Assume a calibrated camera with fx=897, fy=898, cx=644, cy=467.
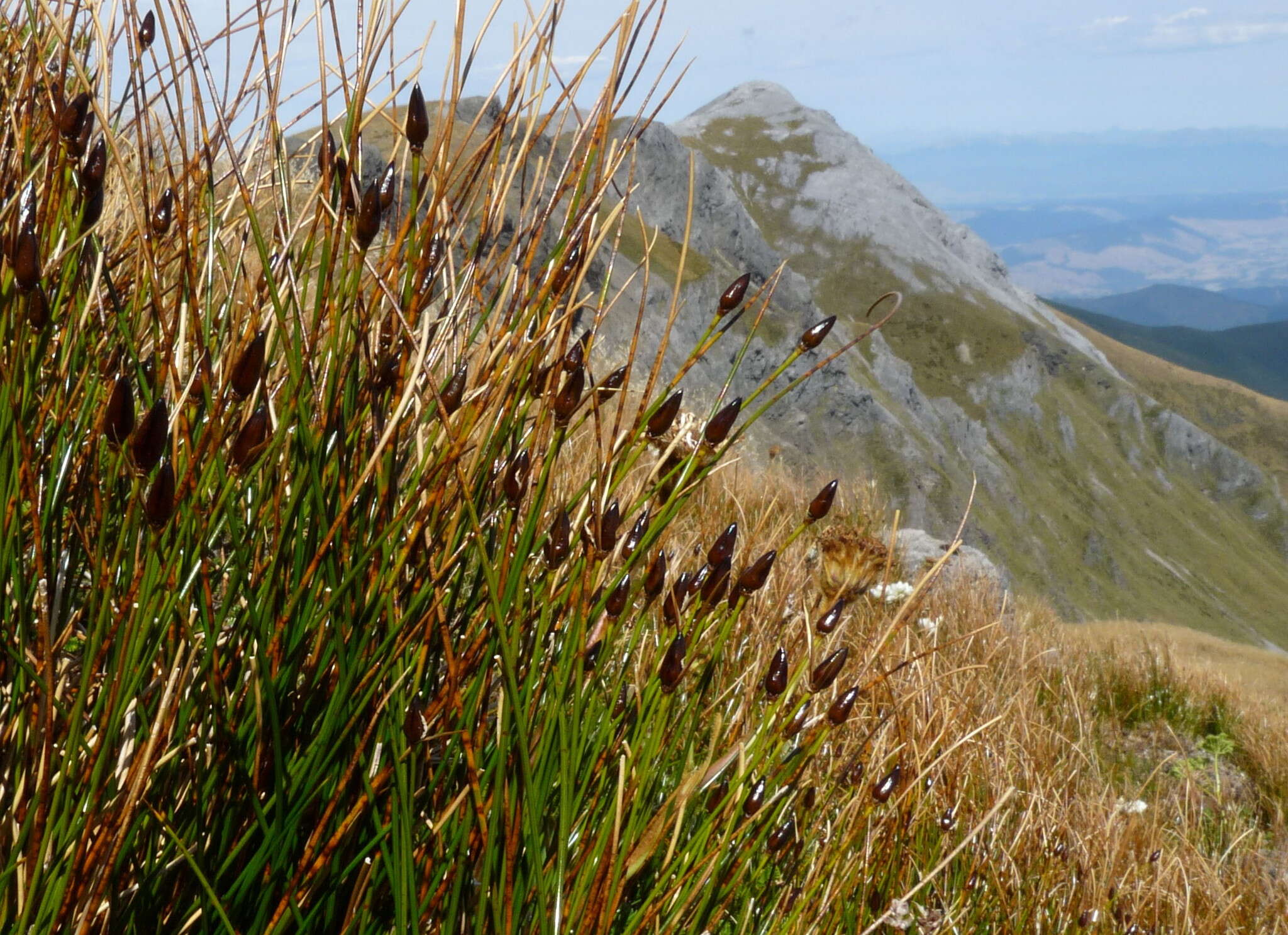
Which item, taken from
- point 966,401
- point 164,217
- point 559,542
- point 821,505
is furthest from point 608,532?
point 966,401

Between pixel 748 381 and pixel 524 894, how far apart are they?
53.2 metres

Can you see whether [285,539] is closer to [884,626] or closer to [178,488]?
[178,488]

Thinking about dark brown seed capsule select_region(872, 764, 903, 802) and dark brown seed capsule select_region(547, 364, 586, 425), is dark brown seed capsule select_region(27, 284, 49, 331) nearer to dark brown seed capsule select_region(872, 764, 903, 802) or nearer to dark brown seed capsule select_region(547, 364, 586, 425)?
dark brown seed capsule select_region(547, 364, 586, 425)

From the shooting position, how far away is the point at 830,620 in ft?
4.01

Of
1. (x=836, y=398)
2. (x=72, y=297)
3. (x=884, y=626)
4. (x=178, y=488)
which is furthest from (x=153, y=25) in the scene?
(x=836, y=398)

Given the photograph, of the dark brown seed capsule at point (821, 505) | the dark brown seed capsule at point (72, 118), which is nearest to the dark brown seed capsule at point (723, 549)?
the dark brown seed capsule at point (821, 505)

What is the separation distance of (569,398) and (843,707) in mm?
521

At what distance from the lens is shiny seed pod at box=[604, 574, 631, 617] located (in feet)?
3.14

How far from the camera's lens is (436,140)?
1.05 m

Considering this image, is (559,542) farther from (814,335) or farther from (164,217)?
(164,217)

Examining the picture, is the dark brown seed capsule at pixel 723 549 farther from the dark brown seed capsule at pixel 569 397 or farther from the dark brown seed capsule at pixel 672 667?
the dark brown seed capsule at pixel 569 397

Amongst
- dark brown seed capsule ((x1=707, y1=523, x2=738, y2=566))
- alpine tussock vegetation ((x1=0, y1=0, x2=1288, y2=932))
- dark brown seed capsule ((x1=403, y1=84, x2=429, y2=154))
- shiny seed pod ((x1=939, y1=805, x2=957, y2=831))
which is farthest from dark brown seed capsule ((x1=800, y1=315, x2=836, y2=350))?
shiny seed pod ((x1=939, y1=805, x2=957, y2=831))

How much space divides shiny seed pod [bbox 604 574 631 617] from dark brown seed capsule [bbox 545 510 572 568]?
7 centimetres

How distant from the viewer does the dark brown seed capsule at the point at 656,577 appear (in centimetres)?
96
